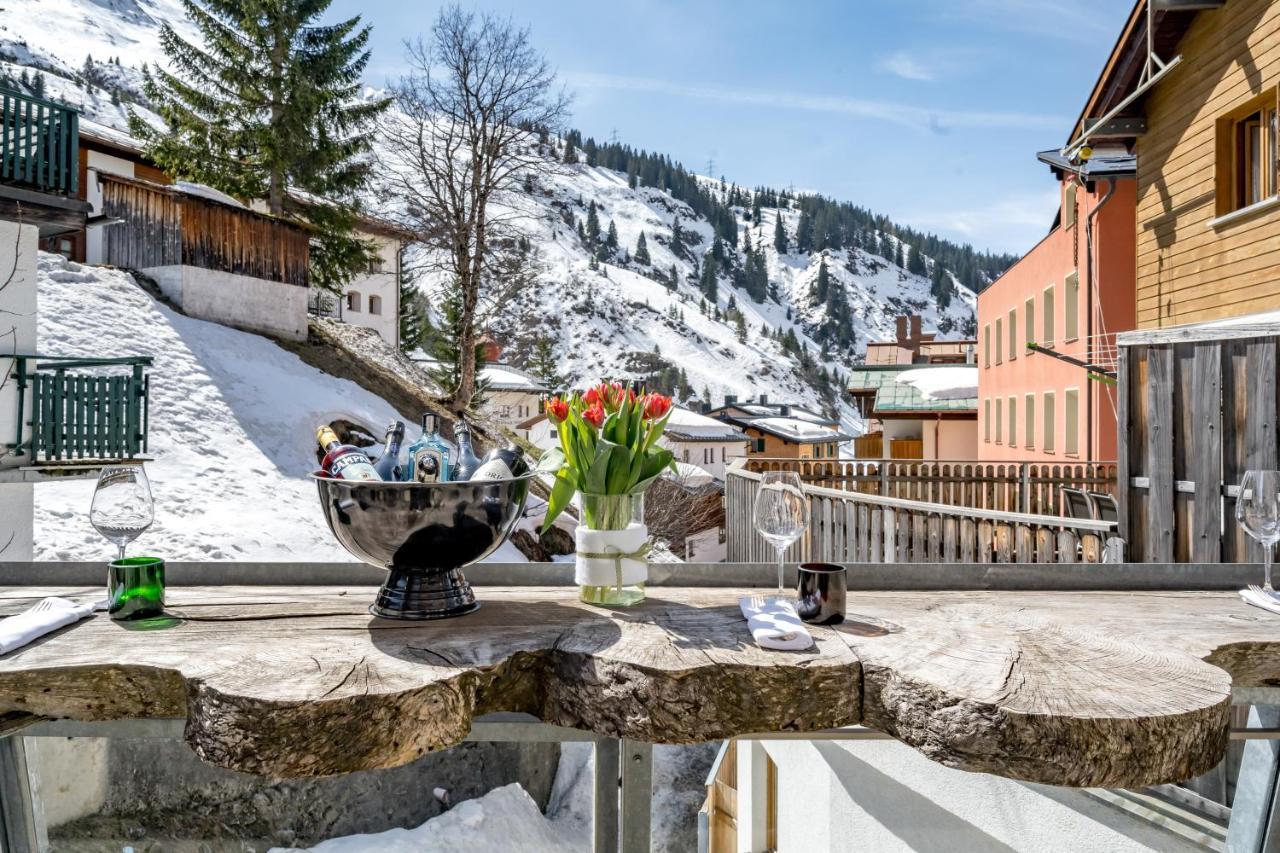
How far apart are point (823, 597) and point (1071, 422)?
12584 millimetres

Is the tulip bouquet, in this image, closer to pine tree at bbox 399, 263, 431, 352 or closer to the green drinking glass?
the green drinking glass

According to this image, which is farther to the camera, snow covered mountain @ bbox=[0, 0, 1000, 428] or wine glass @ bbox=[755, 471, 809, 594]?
snow covered mountain @ bbox=[0, 0, 1000, 428]

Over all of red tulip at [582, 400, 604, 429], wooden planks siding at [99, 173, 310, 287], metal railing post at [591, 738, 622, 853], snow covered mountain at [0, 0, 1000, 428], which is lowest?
metal railing post at [591, 738, 622, 853]

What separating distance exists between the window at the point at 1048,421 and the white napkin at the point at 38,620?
1455 centimetres

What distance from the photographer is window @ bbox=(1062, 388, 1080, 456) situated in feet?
39.1

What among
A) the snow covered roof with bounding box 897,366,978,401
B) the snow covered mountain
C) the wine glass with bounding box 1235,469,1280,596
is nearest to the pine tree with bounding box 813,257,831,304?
the snow covered mountain

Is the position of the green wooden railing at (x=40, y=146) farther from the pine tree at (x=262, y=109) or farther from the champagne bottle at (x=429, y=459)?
the champagne bottle at (x=429, y=459)

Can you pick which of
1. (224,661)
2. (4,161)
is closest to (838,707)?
(224,661)

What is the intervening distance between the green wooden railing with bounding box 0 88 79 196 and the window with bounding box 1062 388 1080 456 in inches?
516

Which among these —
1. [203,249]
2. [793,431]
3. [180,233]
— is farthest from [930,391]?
[793,431]

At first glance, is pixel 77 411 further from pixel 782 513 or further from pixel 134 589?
pixel 782 513

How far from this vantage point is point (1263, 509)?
1583 millimetres

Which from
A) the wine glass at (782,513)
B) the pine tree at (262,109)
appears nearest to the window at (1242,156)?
the wine glass at (782,513)

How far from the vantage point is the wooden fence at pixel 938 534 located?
14.8 ft
